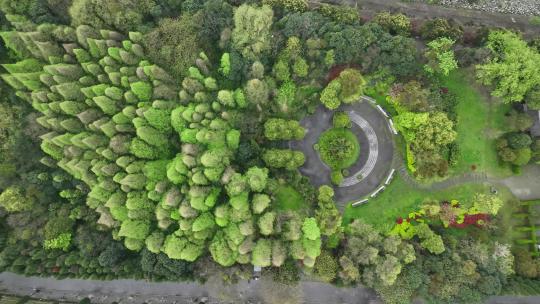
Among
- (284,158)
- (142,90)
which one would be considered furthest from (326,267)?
(142,90)

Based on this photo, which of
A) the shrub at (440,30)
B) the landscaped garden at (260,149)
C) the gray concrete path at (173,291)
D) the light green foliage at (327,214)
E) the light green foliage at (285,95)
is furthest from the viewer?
the shrub at (440,30)

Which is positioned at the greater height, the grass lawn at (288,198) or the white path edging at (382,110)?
the white path edging at (382,110)

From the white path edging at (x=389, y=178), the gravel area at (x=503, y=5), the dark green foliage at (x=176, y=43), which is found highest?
the gravel area at (x=503, y=5)

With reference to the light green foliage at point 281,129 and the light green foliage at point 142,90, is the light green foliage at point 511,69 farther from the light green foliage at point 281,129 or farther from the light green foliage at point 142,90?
the light green foliage at point 142,90

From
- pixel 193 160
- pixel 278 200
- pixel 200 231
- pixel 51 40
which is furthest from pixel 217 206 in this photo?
pixel 51 40

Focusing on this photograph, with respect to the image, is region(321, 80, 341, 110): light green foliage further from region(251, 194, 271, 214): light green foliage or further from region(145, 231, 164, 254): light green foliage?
region(145, 231, 164, 254): light green foliage

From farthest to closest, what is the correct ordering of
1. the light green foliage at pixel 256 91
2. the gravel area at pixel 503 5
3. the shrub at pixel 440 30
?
1. the gravel area at pixel 503 5
2. the shrub at pixel 440 30
3. the light green foliage at pixel 256 91

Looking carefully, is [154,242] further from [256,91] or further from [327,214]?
[256,91]

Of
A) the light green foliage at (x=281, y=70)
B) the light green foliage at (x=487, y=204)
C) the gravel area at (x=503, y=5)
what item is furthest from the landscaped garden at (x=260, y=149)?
the gravel area at (x=503, y=5)

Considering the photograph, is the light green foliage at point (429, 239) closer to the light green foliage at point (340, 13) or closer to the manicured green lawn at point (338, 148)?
the manicured green lawn at point (338, 148)

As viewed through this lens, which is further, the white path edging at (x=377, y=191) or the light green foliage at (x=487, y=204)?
the white path edging at (x=377, y=191)
